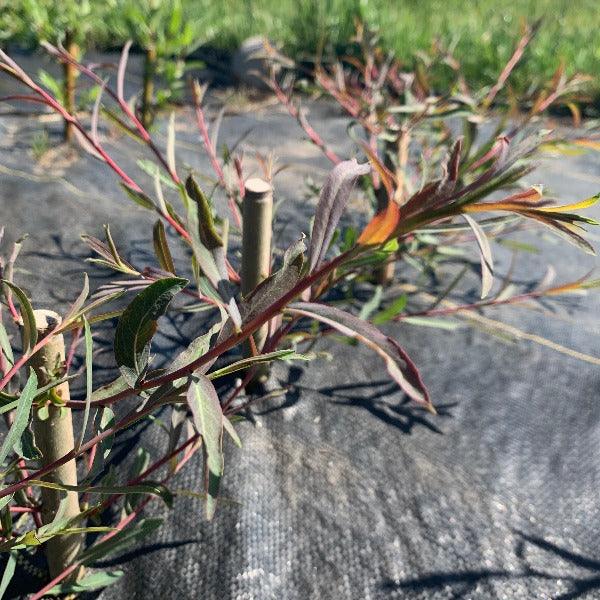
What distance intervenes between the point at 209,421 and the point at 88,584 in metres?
0.54

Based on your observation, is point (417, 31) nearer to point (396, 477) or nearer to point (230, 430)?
point (396, 477)

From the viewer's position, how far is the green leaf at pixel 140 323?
0.59 m

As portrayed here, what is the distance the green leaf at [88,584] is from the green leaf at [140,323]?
49cm

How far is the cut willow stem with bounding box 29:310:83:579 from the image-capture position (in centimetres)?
82

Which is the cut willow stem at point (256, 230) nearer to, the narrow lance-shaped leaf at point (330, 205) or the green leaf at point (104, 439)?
the green leaf at point (104, 439)

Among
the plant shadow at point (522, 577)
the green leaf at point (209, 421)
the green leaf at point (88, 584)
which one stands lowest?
the plant shadow at point (522, 577)

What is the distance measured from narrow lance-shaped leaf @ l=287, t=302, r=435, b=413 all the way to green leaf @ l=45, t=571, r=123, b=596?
620 millimetres

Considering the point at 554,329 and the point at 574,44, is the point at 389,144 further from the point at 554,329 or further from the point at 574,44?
the point at 574,44

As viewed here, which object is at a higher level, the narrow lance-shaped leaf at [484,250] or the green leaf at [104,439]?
the narrow lance-shaped leaf at [484,250]

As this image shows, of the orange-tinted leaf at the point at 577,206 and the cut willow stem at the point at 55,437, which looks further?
the cut willow stem at the point at 55,437

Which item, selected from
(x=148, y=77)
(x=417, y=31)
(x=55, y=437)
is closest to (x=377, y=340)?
(x=55, y=437)

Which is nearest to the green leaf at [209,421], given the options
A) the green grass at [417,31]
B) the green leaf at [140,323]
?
the green leaf at [140,323]

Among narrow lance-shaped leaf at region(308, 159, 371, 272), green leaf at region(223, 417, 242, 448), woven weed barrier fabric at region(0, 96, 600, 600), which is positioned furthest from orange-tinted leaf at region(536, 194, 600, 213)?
woven weed barrier fabric at region(0, 96, 600, 600)

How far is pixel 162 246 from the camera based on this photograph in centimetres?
86
